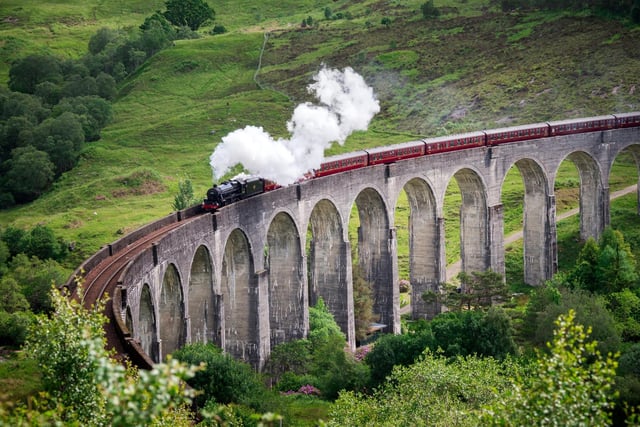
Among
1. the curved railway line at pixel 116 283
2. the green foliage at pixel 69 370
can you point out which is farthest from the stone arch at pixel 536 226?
the green foliage at pixel 69 370

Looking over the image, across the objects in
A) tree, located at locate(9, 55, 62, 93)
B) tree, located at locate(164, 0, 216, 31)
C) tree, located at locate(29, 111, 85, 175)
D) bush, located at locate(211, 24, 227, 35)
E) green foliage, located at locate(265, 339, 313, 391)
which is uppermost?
tree, located at locate(164, 0, 216, 31)

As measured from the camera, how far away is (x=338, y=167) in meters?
62.8

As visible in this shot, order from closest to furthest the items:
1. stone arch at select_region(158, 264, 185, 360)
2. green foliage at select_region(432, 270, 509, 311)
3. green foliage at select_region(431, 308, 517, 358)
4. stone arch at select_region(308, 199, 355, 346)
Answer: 1. stone arch at select_region(158, 264, 185, 360)
2. green foliage at select_region(431, 308, 517, 358)
3. stone arch at select_region(308, 199, 355, 346)
4. green foliage at select_region(432, 270, 509, 311)

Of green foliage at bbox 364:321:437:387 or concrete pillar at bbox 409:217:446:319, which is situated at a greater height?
concrete pillar at bbox 409:217:446:319

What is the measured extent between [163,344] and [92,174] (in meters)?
55.9

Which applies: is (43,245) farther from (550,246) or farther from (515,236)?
(550,246)

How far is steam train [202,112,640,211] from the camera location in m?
53.7

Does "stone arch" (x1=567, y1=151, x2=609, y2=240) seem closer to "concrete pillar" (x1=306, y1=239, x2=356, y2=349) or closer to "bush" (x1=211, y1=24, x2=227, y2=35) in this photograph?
"concrete pillar" (x1=306, y1=239, x2=356, y2=349)

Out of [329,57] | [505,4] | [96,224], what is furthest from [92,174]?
A: [505,4]

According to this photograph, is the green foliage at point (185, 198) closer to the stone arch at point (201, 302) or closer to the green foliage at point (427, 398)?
the stone arch at point (201, 302)

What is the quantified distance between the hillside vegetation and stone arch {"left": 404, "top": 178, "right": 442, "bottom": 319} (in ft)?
90.4

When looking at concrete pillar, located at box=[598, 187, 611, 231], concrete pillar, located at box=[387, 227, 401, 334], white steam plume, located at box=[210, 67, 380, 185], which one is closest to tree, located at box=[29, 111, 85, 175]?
white steam plume, located at box=[210, 67, 380, 185]

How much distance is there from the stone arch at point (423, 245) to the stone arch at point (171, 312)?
24.5 meters

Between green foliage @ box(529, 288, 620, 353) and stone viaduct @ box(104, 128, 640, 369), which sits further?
green foliage @ box(529, 288, 620, 353)
